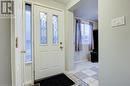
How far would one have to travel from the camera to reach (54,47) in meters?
3.09

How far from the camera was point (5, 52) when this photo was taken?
0.63 m

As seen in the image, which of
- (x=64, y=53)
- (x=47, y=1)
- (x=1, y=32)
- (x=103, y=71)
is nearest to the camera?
(x=1, y=32)

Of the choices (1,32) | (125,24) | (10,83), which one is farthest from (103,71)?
(1,32)

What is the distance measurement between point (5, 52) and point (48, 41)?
7.69 ft

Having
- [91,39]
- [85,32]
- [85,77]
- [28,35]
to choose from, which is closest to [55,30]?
[28,35]

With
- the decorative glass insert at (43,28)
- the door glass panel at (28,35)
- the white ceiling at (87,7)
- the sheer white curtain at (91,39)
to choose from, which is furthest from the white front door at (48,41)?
the sheer white curtain at (91,39)

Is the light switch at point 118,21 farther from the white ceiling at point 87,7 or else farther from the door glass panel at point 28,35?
the door glass panel at point 28,35

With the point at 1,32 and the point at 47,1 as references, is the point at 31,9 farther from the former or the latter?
the point at 1,32

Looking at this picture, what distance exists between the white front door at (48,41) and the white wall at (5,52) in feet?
6.91

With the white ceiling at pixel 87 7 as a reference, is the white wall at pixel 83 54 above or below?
below

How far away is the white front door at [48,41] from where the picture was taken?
276cm

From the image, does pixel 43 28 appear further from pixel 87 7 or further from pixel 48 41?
pixel 87 7

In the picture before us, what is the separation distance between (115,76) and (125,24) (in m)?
0.79

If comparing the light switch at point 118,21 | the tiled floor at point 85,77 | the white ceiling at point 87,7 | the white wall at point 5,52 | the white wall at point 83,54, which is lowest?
the tiled floor at point 85,77
